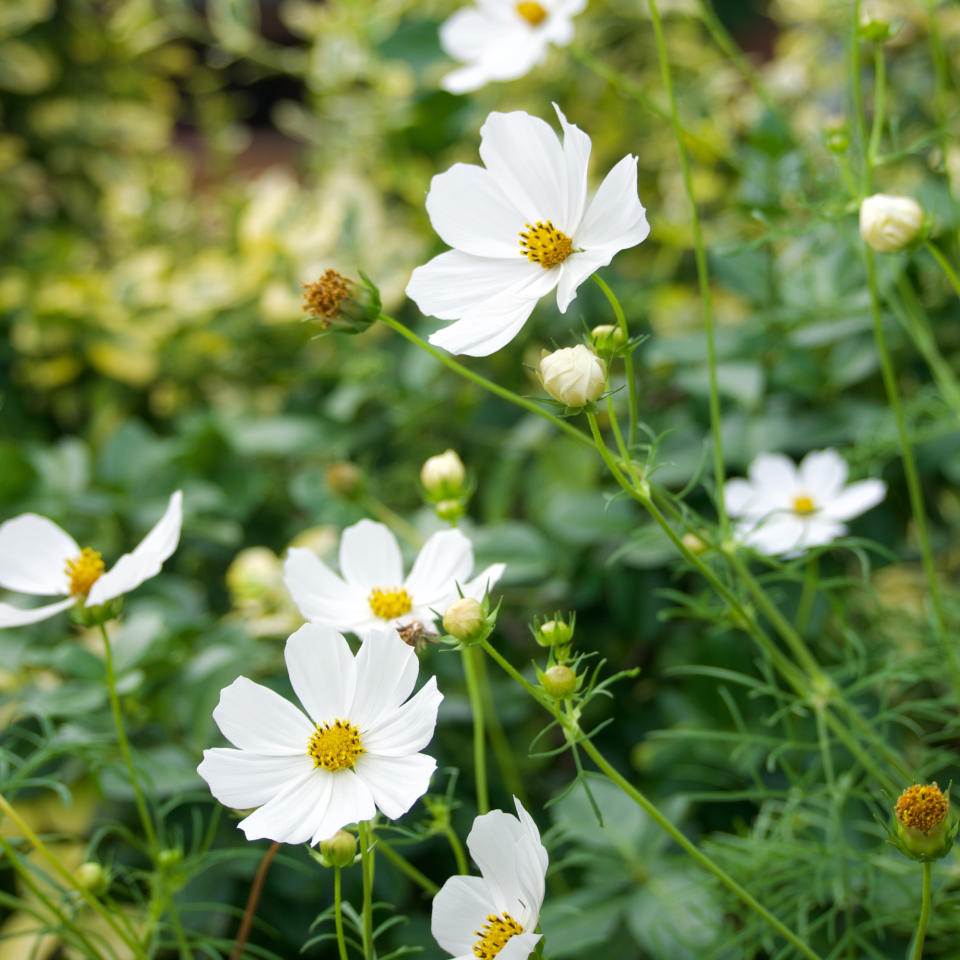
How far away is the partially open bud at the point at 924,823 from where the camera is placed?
1.16 ft

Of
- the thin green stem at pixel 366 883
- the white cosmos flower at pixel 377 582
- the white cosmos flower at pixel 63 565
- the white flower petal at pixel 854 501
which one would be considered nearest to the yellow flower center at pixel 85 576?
the white cosmos flower at pixel 63 565

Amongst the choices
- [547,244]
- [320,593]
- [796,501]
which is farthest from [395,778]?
[796,501]

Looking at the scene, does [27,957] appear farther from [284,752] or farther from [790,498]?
[790,498]

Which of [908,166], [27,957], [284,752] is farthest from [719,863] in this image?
[908,166]

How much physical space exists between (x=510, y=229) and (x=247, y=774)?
26cm

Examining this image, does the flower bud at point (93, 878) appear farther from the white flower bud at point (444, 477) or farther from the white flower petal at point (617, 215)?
the white flower petal at point (617, 215)

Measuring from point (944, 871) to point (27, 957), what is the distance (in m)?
0.58

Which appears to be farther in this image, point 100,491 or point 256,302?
point 256,302

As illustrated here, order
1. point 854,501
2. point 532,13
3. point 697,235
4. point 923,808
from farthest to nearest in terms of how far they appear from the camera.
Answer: point 532,13
point 854,501
point 697,235
point 923,808

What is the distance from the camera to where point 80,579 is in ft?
1.66

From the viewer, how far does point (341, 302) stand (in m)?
0.44

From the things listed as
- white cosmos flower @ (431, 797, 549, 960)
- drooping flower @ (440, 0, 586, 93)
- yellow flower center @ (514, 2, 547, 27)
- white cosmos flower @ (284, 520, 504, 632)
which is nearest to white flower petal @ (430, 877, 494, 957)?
white cosmos flower @ (431, 797, 549, 960)

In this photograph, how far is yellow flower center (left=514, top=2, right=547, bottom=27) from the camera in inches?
30.6

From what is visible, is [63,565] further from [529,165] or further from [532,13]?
[532,13]
